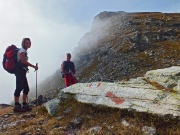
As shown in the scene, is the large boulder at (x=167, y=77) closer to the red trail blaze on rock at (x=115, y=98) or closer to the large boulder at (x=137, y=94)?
the large boulder at (x=137, y=94)

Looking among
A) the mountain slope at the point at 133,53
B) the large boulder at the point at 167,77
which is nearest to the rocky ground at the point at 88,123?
the large boulder at the point at 167,77

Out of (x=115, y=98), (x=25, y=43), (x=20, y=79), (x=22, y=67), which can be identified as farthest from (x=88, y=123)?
(x=25, y=43)

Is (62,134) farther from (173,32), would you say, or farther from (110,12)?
(110,12)

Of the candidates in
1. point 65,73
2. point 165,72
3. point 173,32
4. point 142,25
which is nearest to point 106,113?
point 165,72

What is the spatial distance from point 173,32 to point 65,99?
273 ft

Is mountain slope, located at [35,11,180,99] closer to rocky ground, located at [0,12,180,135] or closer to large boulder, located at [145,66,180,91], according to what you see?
rocky ground, located at [0,12,180,135]

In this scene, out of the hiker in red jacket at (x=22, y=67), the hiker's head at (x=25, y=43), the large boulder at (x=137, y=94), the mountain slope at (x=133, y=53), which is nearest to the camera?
the large boulder at (x=137, y=94)

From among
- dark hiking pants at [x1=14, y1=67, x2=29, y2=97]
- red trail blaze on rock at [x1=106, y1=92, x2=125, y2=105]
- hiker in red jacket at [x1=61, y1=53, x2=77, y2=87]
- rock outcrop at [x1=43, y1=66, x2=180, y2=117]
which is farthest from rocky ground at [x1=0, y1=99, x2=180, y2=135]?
hiker in red jacket at [x1=61, y1=53, x2=77, y2=87]

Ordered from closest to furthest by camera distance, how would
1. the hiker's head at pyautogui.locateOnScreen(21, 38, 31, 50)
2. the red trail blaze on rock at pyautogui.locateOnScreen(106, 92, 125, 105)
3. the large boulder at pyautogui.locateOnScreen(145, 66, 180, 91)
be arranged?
the red trail blaze on rock at pyautogui.locateOnScreen(106, 92, 125, 105)
the large boulder at pyautogui.locateOnScreen(145, 66, 180, 91)
the hiker's head at pyautogui.locateOnScreen(21, 38, 31, 50)

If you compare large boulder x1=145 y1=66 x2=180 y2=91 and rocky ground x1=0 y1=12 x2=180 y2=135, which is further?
large boulder x1=145 y1=66 x2=180 y2=91

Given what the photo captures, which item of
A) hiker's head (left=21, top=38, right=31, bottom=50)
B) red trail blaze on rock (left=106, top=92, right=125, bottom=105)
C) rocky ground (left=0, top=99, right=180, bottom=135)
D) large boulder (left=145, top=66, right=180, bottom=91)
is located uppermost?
hiker's head (left=21, top=38, right=31, bottom=50)

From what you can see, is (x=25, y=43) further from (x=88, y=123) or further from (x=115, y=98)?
(x=88, y=123)

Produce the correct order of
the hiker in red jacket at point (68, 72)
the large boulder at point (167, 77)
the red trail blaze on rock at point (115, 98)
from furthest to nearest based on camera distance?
1. the hiker in red jacket at point (68, 72)
2. the large boulder at point (167, 77)
3. the red trail blaze on rock at point (115, 98)

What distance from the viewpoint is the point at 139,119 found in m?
10.5
